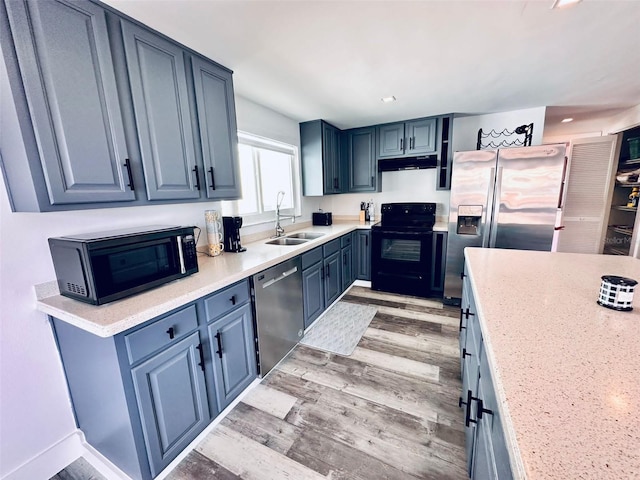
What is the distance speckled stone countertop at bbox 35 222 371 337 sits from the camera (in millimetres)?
1047

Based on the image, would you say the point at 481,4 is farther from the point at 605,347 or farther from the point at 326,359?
the point at 326,359

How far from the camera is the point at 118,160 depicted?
52.4 inches

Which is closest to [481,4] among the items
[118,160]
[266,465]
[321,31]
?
[321,31]

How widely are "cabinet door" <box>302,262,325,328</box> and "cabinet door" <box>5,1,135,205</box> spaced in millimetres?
1607

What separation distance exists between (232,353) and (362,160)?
3.14m

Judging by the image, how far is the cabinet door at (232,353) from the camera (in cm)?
155

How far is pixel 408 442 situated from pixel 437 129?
3298mm

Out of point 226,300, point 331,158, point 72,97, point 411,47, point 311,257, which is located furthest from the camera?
point 331,158

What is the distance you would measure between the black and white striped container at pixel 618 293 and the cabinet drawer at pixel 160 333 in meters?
1.83

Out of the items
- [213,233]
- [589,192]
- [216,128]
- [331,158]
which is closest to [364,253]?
[331,158]

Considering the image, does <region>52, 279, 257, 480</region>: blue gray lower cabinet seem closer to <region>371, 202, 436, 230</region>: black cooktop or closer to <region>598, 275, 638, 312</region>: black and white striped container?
<region>598, 275, 638, 312</region>: black and white striped container

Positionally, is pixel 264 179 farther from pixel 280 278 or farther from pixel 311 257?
pixel 280 278

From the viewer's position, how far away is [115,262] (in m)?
1.20

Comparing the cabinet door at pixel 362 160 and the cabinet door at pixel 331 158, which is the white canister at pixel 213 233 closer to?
the cabinet door at pixel 331 158
